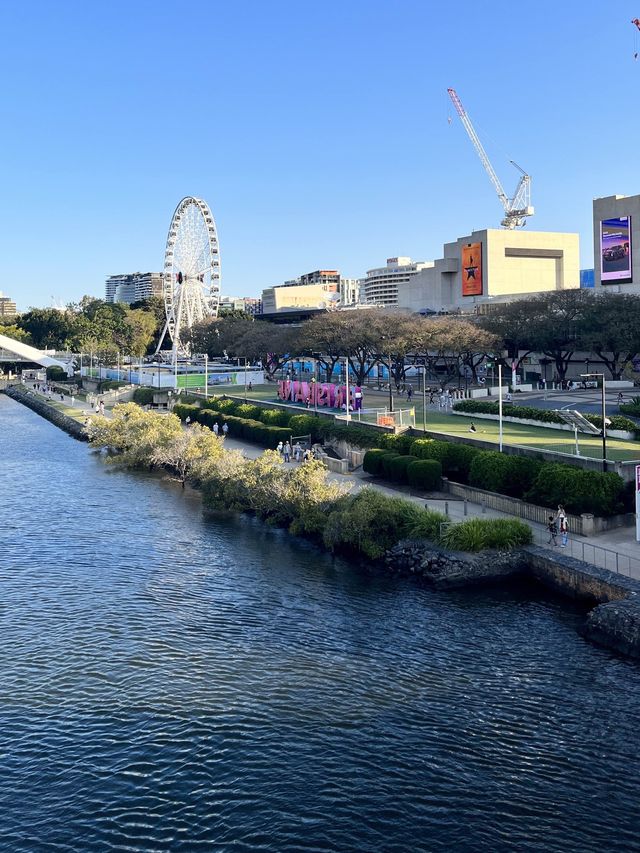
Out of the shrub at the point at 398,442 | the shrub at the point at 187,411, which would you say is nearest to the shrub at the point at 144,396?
the shrub at the point at 187,411

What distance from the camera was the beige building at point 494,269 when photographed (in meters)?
134

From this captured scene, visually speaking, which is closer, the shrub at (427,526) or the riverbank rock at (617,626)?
the riverbank rock at (617,626)

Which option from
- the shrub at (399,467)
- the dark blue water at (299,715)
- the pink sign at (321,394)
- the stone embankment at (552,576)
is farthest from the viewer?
the pink sign at (321,394)

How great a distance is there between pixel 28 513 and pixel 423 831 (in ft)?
112

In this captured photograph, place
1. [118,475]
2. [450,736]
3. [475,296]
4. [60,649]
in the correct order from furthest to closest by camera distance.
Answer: [475,296], [118,475], [60,649], [450,736]

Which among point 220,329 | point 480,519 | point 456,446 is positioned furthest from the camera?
point 220,329

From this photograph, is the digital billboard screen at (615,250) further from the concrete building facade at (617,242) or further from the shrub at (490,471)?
the shrub at (490,471)

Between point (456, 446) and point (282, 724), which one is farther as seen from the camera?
point (456, 446)

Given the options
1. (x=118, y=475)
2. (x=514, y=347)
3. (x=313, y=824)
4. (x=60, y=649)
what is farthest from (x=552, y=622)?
(x=514, y=347)

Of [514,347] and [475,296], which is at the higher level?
[475,296]

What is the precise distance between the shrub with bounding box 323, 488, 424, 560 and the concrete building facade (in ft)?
234

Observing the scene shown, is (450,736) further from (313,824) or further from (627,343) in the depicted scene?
(627,343)

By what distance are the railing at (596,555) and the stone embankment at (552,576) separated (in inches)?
18.7

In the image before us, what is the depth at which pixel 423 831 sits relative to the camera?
17516mm
